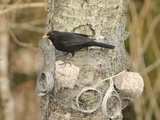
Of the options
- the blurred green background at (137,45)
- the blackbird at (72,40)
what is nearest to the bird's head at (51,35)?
the blackbird at (72,40)

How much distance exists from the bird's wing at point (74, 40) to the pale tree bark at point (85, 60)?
34mm

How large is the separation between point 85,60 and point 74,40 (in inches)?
3.0

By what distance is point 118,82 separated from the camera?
157 centimetres

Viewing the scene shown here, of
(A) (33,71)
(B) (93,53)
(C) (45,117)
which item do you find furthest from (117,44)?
(A) (33,71)

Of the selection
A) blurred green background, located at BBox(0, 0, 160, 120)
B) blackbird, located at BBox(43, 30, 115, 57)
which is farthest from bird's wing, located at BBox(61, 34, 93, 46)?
blurred green background, located at BBox(0, 0, 160, 120)

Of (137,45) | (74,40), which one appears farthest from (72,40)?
(137,45)

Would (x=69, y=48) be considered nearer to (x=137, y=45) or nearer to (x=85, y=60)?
(x=85, y=60)

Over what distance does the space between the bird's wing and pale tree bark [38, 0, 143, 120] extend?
0.11ft

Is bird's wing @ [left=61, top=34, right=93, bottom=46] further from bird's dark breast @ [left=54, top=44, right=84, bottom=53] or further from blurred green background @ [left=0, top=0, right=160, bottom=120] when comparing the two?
blurred green background @ [left=0, top=0, right=160, bottom=120]

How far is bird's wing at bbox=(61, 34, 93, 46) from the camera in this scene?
150 cm

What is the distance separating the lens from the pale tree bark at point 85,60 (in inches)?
59.9

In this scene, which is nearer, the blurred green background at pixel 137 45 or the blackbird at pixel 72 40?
the blackbird at pixel 72 40

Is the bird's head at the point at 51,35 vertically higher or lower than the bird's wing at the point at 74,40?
higher

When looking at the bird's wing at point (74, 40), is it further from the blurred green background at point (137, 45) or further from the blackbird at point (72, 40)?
the blurred green background at point (137, 45)
